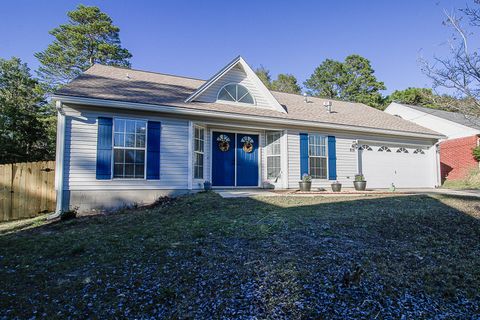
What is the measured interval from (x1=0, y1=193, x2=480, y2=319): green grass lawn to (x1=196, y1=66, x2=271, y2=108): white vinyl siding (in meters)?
5.21

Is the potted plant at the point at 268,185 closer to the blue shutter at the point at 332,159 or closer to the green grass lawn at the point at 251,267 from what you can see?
the blue shutter at the point at 332,159

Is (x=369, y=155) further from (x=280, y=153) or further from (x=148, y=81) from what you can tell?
(x=148, y=81)

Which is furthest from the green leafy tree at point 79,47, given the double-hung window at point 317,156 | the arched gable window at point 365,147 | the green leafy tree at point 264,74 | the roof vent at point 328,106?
the arched gable window at point 365,147

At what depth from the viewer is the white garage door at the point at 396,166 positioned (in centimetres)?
1173

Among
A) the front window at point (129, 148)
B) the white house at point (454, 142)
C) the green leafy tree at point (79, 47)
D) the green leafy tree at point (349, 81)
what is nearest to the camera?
the front window at point (129, 148)

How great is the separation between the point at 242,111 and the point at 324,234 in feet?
19.7

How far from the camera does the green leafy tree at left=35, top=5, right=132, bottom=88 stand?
73.9ft

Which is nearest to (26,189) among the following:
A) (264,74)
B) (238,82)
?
(238,82)

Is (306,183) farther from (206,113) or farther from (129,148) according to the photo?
(129,148)

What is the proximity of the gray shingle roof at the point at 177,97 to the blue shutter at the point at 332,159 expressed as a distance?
2.53 ft

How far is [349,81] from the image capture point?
33250 millimetres

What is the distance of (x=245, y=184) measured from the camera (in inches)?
408

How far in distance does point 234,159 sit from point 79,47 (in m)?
20.5

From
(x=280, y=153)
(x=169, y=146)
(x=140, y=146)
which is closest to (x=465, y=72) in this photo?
(x=280, y=153)
